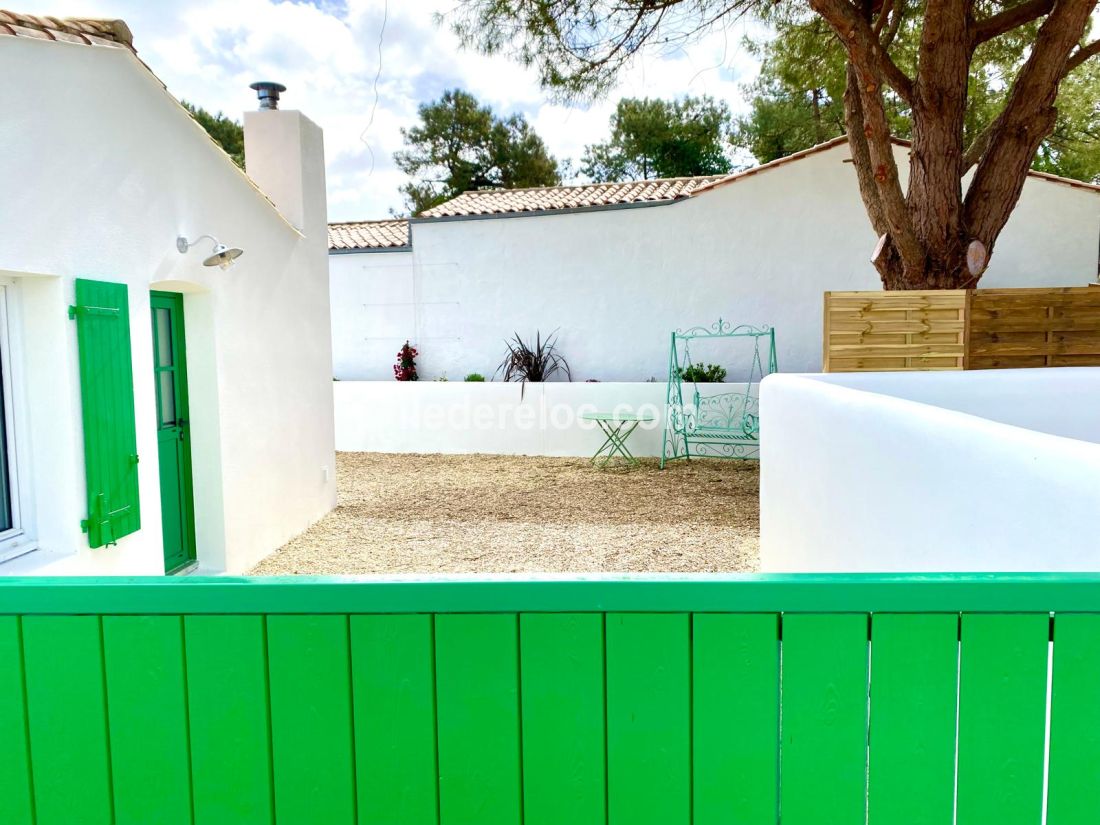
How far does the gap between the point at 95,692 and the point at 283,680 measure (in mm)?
340

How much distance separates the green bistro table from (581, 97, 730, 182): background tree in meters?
10.4

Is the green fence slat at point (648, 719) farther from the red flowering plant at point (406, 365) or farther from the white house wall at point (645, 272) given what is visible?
the red flowering plant at point (406, 365)

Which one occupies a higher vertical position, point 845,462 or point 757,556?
point 845,462

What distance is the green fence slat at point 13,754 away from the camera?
139 centimetres

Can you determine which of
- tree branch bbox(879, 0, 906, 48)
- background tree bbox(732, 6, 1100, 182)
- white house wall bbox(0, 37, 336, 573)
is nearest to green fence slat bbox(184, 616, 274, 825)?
white house wall bbox(0, 37, 336, 573)

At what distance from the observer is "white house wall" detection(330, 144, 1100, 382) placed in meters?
11.6

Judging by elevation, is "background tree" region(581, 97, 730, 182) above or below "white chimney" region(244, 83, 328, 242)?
above

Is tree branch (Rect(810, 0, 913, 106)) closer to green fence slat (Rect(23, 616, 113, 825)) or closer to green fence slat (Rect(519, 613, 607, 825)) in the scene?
green fence slat (Rect(519, 613, 607, 825))

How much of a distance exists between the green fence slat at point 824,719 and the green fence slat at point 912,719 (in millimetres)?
22

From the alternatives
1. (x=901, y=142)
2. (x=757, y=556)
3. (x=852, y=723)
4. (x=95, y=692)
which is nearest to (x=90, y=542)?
(x=95, y=692)

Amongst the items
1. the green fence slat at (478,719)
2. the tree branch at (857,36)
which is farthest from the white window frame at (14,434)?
the tree branch at (857,36)

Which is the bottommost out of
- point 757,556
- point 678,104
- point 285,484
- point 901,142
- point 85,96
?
point 757,556

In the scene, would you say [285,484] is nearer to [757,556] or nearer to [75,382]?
[75,382]

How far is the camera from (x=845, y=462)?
3381 millimetres
